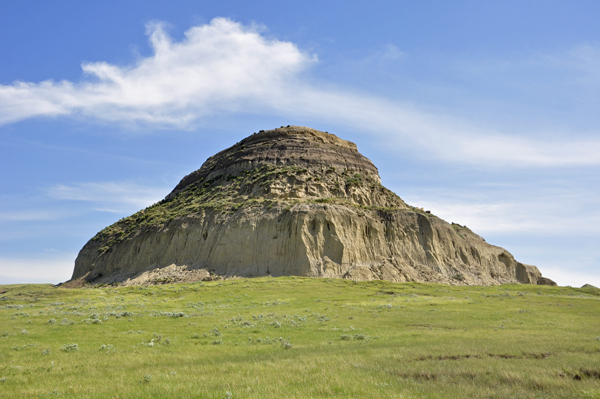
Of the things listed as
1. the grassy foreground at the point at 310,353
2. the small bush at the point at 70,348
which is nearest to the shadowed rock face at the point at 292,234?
the grassy foreground at the point at 310,353

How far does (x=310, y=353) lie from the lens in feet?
50.8

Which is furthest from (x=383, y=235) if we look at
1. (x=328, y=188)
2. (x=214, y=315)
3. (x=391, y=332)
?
(x=391, y=332)

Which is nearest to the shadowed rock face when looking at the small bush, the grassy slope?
the grassy slope

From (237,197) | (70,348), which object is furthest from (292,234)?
(70,348)

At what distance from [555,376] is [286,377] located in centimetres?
739

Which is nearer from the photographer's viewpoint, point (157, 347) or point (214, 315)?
point (157, 347)

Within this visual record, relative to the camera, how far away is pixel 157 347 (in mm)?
17562

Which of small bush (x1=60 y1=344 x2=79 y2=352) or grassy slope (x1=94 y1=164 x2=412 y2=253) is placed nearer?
small bush (x1=60 y1=344 x2=79 y2=352)

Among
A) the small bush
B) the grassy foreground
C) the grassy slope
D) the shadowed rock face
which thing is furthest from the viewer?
the grassy slope

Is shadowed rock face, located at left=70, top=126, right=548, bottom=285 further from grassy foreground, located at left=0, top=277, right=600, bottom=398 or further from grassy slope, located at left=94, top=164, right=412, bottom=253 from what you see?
grassy foreground, located at left=0, top=277, right=600, bottom=398

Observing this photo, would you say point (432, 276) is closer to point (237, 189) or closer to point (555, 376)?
point (237, 189)

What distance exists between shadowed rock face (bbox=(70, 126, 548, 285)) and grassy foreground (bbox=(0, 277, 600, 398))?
2643 centimetres

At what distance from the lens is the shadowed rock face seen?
61.5 meters

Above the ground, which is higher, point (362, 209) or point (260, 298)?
point (362, 209)
